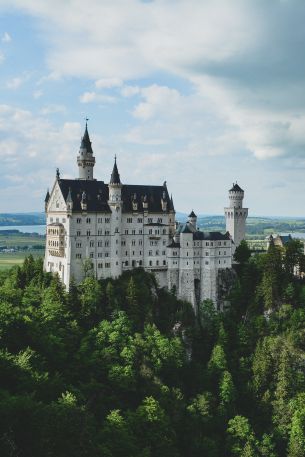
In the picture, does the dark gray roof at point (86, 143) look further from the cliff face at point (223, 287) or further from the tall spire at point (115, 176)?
the cliff face at point (223, 287)

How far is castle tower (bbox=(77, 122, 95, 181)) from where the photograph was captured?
106000mm

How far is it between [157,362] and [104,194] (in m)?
32.5

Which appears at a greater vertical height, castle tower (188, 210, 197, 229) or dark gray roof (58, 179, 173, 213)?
dark gray roof (58, 179, 173, 213)

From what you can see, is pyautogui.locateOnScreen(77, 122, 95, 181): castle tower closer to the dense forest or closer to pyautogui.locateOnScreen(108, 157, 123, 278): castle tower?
pyautogui.locateOnScreen(108, 157, 123, 278): castle tower

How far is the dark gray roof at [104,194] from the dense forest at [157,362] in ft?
43.2

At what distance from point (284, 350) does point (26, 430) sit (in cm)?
5195

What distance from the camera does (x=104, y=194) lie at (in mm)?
99812

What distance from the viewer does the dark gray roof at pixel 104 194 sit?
96.7m

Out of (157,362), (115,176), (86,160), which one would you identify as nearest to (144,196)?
(115,176)

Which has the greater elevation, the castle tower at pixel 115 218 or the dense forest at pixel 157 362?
the castle tower at pixel 115 218

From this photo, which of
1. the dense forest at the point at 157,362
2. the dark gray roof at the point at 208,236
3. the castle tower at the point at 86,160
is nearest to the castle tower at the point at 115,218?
the dense forest at the point at 157,362

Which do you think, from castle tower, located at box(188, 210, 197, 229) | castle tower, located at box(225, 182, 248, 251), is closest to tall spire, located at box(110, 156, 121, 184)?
castle tower, located at box(188, 210, 197, 229)

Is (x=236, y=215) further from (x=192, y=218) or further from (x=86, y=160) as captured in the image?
(x=86, y=160)

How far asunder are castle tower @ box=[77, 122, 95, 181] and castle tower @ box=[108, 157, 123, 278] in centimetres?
926
